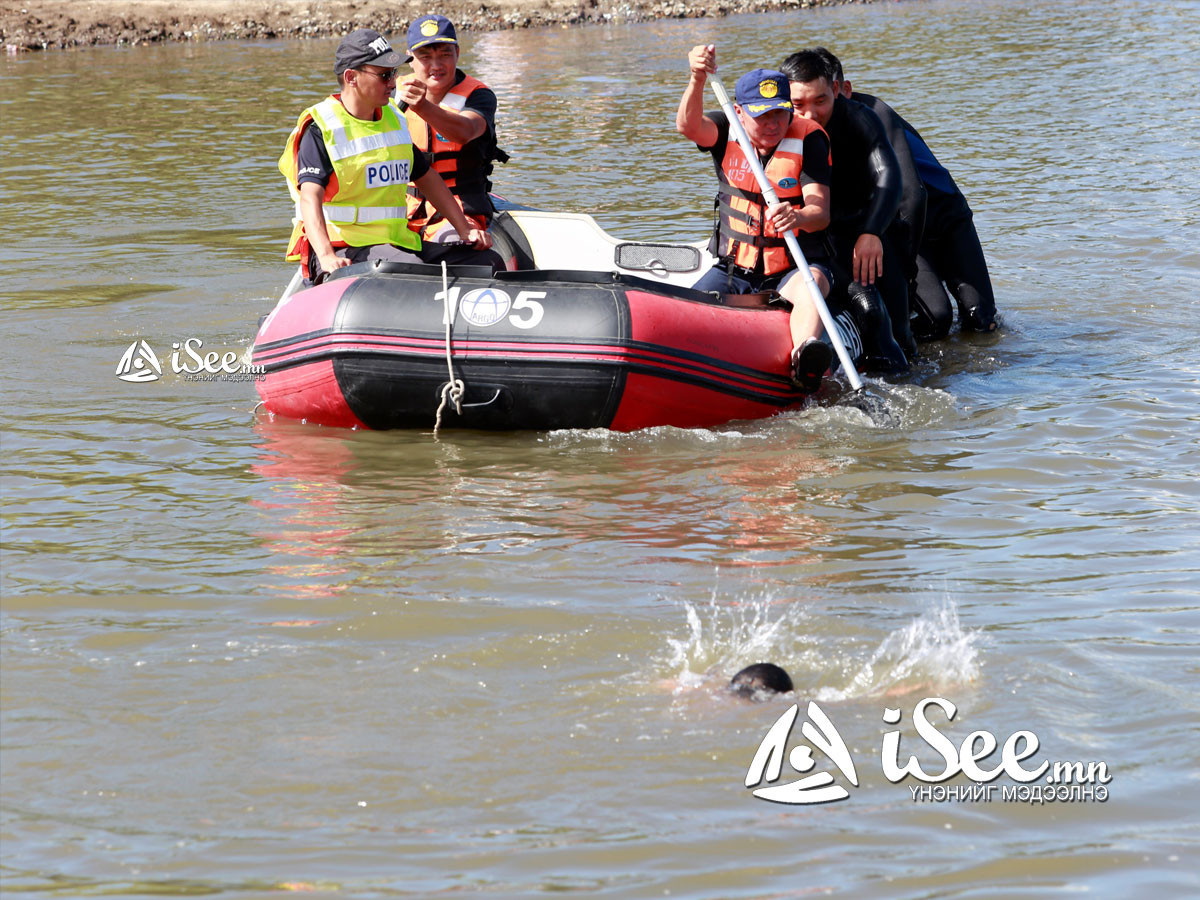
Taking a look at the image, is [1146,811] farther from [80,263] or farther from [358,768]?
[80,263]

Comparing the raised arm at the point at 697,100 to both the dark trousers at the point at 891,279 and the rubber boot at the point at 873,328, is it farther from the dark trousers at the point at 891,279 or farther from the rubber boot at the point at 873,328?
the rubber boot at the point at 873,328

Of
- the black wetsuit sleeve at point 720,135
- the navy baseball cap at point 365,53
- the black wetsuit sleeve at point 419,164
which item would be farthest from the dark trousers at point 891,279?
the navy baseball cap at point 365,53

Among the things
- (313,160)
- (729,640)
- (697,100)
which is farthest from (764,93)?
(729,640)

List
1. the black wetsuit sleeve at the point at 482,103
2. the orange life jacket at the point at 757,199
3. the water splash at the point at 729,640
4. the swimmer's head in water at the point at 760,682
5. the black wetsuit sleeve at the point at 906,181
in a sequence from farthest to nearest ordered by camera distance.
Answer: the black wetsuit sleeve at the point at 906,181 < the black wetsuit sleeve at the point at 482,103 < the orange life jacket at the point at 757,199 < the water splash at the point at 729,640 < the swimmer's head in water at the point at 760,682

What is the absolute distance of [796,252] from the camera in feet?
20.3

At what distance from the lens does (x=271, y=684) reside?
382cm

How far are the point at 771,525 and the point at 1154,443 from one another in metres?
1.74

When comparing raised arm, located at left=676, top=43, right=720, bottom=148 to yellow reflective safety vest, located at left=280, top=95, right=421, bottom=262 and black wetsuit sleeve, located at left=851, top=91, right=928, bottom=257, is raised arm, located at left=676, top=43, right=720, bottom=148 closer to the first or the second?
black wetsuit sleeve, located at left=851, top=91, right=928, bottom=257

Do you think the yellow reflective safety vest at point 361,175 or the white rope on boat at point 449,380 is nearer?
the white rope on boat at point 449,380

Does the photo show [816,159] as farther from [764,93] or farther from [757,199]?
[764,93]

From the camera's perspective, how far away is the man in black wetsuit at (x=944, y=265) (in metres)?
7.45

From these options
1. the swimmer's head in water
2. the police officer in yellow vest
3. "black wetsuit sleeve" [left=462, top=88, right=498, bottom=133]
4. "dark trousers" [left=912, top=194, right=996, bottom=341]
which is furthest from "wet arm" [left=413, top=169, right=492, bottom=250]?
the swimmer's head in water

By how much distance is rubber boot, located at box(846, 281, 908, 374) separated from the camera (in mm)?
6617

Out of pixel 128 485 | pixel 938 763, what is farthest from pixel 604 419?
pixel 938 763
